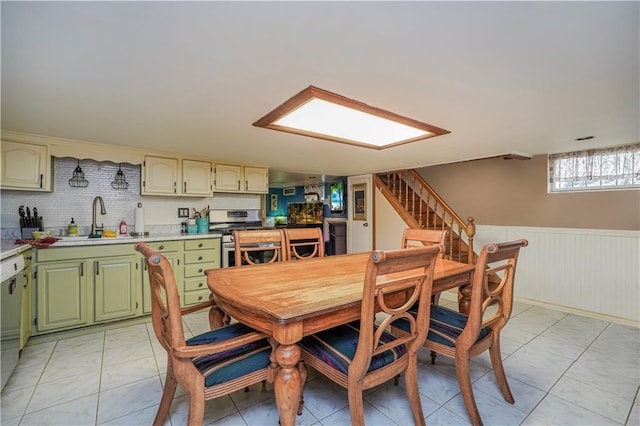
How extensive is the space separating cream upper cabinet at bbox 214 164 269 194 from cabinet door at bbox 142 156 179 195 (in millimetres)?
533

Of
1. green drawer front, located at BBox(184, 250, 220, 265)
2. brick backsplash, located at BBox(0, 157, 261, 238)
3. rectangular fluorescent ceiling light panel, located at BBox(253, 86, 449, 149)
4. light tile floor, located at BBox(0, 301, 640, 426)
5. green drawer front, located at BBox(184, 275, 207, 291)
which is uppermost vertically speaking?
rectangular fluorescent ceiling light panel, located at BBox(253, 86, 449, 149)

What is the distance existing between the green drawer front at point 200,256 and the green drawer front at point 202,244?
5 cm

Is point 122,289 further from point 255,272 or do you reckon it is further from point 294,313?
point 294,313

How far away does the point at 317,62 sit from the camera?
1.38 m

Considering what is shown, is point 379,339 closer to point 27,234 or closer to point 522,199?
point 27,234

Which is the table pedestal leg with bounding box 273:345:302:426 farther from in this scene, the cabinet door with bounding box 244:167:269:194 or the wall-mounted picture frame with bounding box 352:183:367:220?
the wall-mounted picture frame with bounding box 352:183:367:220

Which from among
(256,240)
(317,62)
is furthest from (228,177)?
(317,62)

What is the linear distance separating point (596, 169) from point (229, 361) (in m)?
4.50

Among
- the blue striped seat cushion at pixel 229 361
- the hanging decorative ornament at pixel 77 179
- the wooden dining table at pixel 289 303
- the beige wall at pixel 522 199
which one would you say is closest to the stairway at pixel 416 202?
the beige wall at pixel 522 199

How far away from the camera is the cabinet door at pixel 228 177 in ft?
13.2

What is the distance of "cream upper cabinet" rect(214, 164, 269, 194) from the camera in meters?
4.04

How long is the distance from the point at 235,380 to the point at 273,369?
0.18 metres

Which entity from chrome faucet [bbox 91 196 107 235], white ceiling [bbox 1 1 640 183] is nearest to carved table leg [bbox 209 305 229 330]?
white ceiling [bbox 1 1 640 183]

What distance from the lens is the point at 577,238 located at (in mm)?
3453
